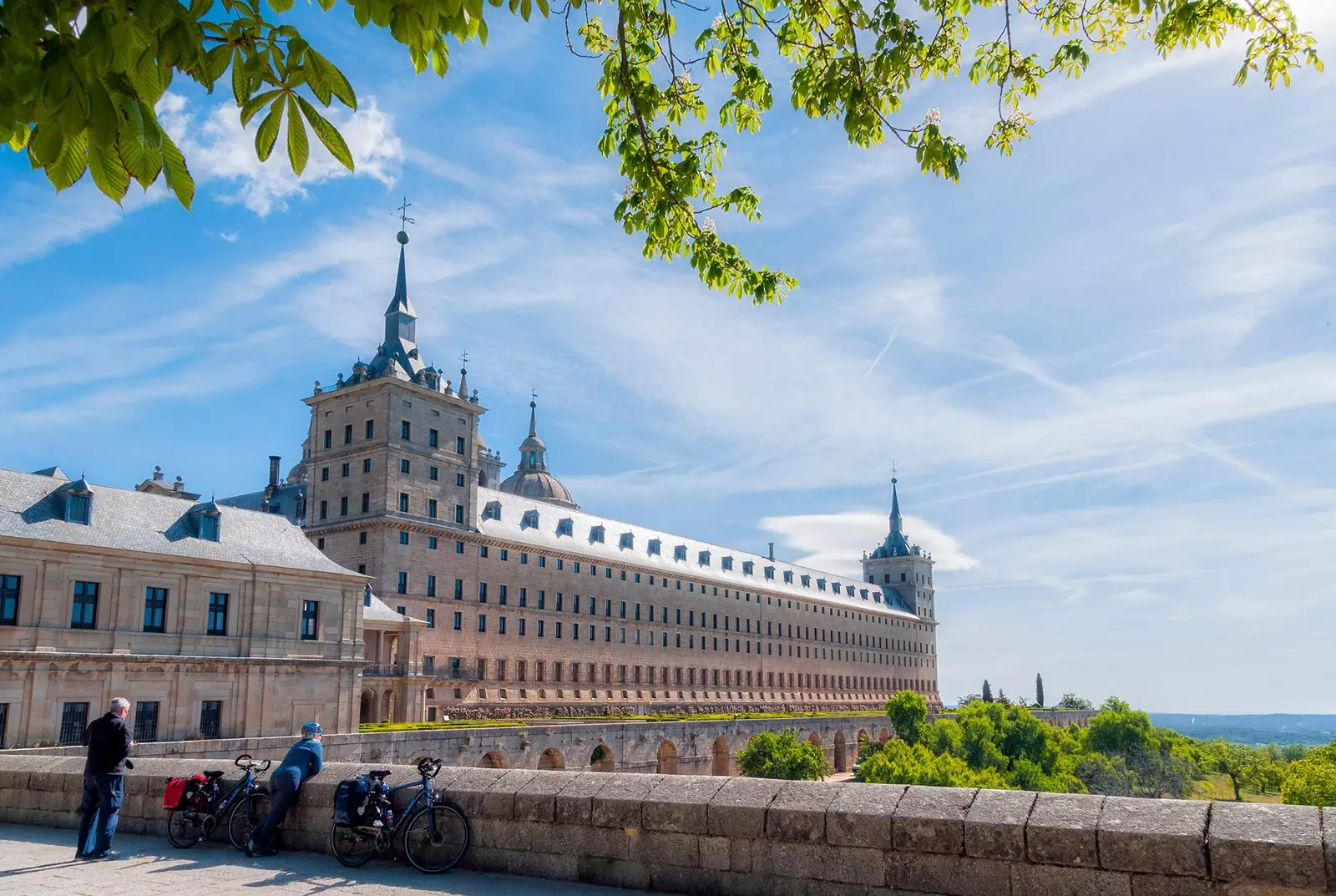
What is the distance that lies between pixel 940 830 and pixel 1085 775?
81847 mm

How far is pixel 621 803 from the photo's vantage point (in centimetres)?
789

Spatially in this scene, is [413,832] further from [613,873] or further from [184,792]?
[184,792]

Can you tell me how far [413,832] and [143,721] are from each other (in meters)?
28.3

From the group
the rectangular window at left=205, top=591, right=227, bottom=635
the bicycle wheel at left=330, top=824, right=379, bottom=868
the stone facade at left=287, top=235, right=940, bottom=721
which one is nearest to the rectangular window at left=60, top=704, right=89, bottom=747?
the rectangular window at left=205, top=591, right=227, bottom=635

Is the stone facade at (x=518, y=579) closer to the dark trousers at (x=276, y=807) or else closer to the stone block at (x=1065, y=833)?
the dark trousers at (x=276, y=807)

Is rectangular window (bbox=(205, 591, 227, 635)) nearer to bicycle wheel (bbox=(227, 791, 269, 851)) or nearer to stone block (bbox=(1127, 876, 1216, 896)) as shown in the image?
bicycle wheel (bbox=(227, 791, 269, 851))

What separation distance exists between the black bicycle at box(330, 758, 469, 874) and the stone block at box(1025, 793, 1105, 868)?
15.4 ft

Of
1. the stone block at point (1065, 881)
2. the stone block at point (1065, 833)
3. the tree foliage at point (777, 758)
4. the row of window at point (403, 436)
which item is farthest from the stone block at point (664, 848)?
the row of window at point (403, 436)

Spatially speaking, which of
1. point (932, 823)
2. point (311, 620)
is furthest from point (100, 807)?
point (311, 620)

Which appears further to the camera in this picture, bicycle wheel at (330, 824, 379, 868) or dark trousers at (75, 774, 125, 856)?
dark trousers at (75, 774, 125, 856)

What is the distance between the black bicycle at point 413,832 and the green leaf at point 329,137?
624cm

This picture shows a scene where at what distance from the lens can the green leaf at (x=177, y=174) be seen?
360 cm

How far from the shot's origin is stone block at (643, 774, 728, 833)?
755cm

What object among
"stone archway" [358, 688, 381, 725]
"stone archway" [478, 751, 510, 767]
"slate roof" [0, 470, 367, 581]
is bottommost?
"stone archway" [478, 751, 510, 767]
